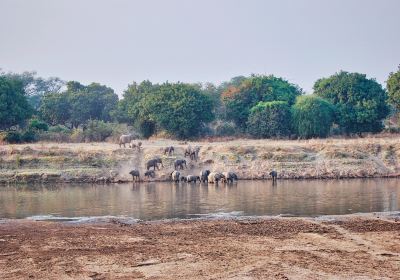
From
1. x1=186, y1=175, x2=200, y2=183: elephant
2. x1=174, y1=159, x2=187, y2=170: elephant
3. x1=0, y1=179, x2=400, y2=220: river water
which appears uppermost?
x1=174, y1=159, x2=187, y2=170: elephant

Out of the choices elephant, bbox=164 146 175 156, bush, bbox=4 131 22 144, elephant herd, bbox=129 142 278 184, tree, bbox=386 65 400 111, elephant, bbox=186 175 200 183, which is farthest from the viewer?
tree, bbox=386 65 400 111

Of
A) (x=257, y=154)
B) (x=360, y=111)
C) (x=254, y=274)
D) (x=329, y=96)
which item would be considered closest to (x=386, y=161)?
(x=257, y=154)

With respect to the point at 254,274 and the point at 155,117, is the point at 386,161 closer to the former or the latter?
the point at 155,117

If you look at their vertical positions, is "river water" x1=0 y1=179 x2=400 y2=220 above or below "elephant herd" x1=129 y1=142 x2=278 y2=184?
below

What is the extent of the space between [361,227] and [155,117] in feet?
141

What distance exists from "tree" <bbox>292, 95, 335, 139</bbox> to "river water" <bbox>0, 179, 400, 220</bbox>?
1738 centimetres

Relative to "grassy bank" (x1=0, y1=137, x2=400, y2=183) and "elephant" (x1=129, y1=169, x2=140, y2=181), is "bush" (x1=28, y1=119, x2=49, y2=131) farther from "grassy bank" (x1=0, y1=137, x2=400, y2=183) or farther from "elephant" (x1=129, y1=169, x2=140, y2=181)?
"elephant" (x1=129, y1=169, x2=140, y2=181)

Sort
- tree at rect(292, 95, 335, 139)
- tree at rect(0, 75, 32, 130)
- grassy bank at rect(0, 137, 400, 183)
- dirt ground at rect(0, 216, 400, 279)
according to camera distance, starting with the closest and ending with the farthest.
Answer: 1. dirt ground at rect(0, 216, 400, 279)
2. grassy bank at rect(0, 137, 400, 183)
3. tree at rect(292, 95, 335, 139)
4. tree at rect(0, 75, 32, 130)

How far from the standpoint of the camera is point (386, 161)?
151ft

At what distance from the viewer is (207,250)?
16.6 m

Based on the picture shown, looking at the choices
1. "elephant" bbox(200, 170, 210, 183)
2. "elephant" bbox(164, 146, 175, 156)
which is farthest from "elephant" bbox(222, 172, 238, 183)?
"elephant" bbox(164, 146, 175, 156)

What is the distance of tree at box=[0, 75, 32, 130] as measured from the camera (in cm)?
6166

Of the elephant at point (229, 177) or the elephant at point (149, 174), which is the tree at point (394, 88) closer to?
the elephant at point (229, 177)

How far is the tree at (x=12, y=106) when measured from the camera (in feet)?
202
